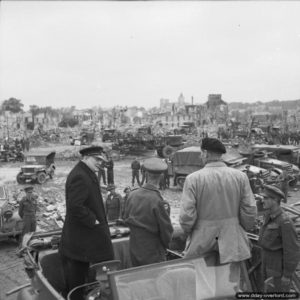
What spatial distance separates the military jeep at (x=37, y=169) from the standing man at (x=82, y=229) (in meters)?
16.1

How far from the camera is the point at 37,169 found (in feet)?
64.5

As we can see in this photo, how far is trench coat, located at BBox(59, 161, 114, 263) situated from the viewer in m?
3.86

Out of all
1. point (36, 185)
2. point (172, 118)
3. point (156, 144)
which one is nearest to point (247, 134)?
point (156, 144)

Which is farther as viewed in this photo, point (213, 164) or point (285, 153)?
point (285, 153)

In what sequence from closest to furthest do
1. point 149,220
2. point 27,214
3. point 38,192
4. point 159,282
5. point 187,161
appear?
point 159,282 < point 149,220 < point 27,214 < point 38,192 < point 187,161

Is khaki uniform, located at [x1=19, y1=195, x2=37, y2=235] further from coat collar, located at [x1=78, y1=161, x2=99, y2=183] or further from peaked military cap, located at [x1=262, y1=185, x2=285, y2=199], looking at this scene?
peaked military cap, located at [x1=262, y1=185, x2=285, y2=199]

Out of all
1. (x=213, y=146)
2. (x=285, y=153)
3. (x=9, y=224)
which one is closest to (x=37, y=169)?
(x=9, y=224)

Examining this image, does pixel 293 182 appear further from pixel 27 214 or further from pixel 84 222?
pixel 84 222

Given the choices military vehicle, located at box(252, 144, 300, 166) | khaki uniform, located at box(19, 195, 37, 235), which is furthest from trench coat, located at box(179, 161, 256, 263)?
military vehicle, located at box(252, 144, 300, 166)

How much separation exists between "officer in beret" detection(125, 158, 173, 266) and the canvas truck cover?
13.3 metres

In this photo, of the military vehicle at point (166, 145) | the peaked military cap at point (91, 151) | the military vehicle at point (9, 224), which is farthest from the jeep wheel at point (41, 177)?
the peaked military cap at point (91, 151)

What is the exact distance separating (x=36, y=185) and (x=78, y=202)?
16070mm

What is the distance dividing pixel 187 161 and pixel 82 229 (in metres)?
13.5

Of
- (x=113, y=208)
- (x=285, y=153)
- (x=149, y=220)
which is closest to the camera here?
(x=149, y=220)
